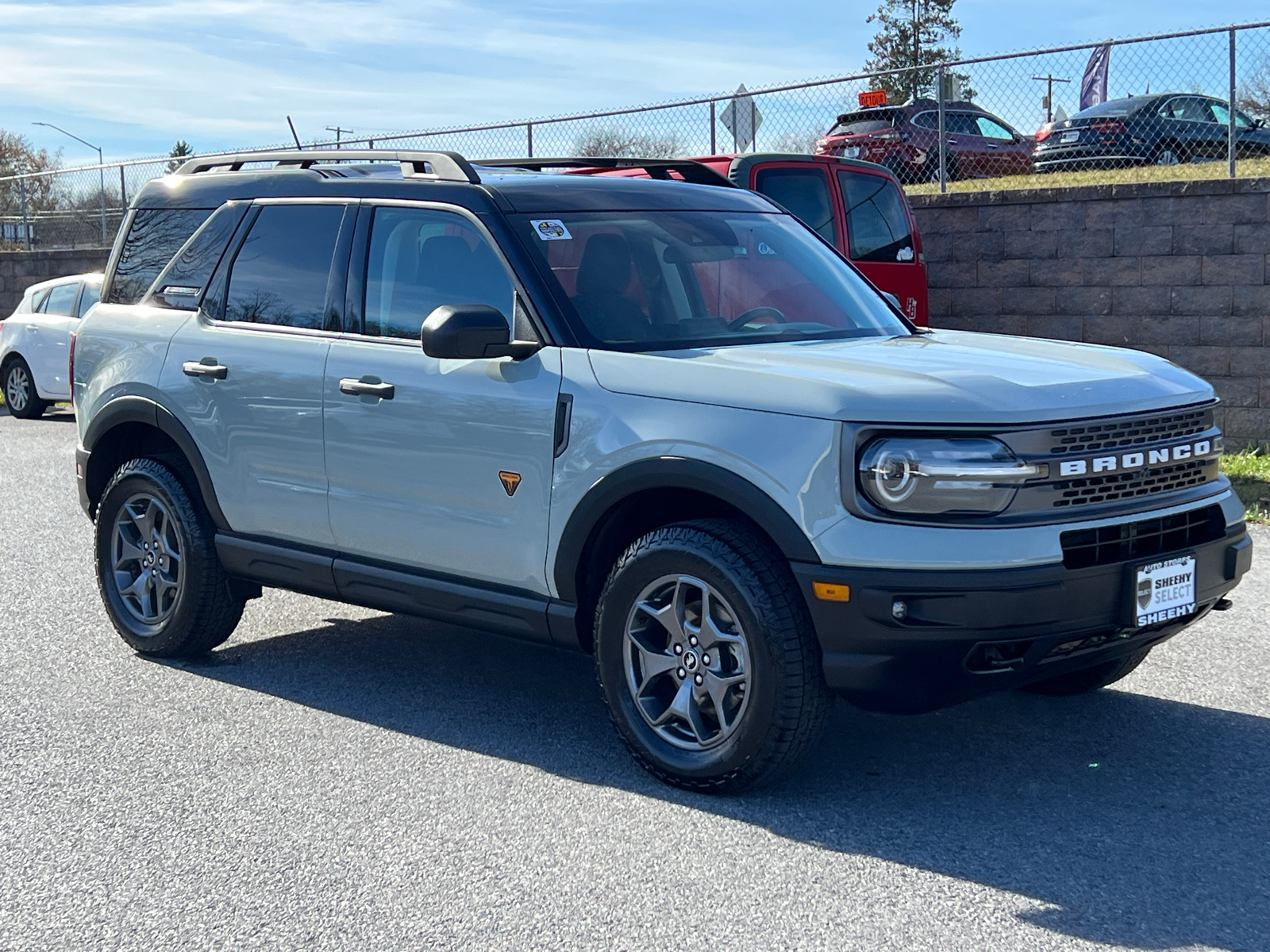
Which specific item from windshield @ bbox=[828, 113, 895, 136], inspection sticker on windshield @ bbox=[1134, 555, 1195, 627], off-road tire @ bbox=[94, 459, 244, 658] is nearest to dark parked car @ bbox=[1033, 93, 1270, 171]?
windshield @ bbox=[828, 113, 895, 136]

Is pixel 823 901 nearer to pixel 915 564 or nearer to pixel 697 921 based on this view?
pixel 697 921

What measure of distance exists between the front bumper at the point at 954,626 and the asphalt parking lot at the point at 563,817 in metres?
0.42

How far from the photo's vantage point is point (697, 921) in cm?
364

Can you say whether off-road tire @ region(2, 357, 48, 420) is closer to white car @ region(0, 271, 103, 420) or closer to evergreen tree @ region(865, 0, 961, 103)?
white car @ region(0, 271, 103, 420)

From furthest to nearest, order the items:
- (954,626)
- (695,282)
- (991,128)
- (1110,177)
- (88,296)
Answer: (88,296)
(991,128)
(1110,177)
(695,282)
(954,626)

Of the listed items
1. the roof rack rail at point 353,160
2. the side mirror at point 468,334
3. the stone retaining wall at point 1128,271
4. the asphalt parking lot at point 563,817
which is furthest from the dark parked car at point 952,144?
the side mirror at point 468,334

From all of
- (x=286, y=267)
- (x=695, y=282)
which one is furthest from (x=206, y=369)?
(x=695, y=282)

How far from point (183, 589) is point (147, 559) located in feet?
1.17

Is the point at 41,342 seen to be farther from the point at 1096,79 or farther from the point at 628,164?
the point at 628,164

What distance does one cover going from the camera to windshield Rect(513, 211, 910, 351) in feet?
16.7

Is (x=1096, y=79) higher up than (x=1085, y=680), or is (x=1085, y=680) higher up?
(x=1096, y=79)

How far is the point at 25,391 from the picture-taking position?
18031 millimetres

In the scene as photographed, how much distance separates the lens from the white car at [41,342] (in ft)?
56.5

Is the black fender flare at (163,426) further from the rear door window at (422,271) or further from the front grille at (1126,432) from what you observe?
the front grille at (1126,432)
